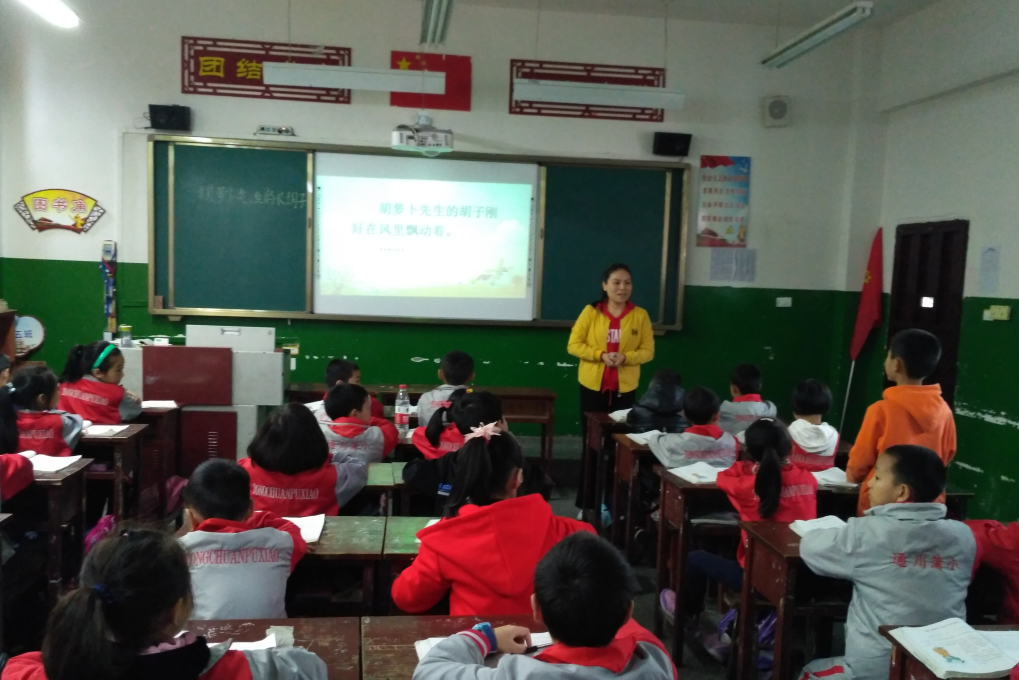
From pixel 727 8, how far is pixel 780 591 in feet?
14.5

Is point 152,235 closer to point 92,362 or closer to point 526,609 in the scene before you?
point 92,362

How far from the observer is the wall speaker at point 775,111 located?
5.46m

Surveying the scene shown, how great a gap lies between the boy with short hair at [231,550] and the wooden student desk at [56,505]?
3.28 feet

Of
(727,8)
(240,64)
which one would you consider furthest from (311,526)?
(727,8)

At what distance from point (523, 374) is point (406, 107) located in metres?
2.09

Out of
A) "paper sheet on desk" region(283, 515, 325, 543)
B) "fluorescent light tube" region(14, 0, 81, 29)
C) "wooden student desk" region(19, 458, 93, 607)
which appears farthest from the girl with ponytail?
"fluorescent light tube" region(14, 0, 81, 29)

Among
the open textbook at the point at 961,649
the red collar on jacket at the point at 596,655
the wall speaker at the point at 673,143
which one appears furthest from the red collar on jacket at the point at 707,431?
the wall speaker at the point at 673,143

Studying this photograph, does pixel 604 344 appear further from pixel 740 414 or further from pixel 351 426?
pixel 351 426

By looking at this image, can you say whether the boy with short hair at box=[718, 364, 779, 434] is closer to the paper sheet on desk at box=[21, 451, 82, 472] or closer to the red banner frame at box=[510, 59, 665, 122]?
the red banner frame at box=[510, 59, 665, 122]

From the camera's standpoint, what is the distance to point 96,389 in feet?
11.5

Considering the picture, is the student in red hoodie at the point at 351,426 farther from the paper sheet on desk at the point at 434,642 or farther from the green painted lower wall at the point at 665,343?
the green painted lower wall at the point at 665,343

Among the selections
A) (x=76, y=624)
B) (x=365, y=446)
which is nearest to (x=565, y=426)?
(x=365, y=446)

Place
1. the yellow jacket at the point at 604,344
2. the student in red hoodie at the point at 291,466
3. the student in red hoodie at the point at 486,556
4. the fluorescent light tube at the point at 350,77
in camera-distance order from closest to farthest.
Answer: the student in red hoodie at the point at 486,556, the student in red hoodie at the point at 291,466, the yellow jacket at the point at 604,344, the fluorescent light tube at the point at 350,77

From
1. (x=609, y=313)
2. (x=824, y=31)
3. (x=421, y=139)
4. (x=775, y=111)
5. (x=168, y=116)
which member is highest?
(x=824, y=31)
